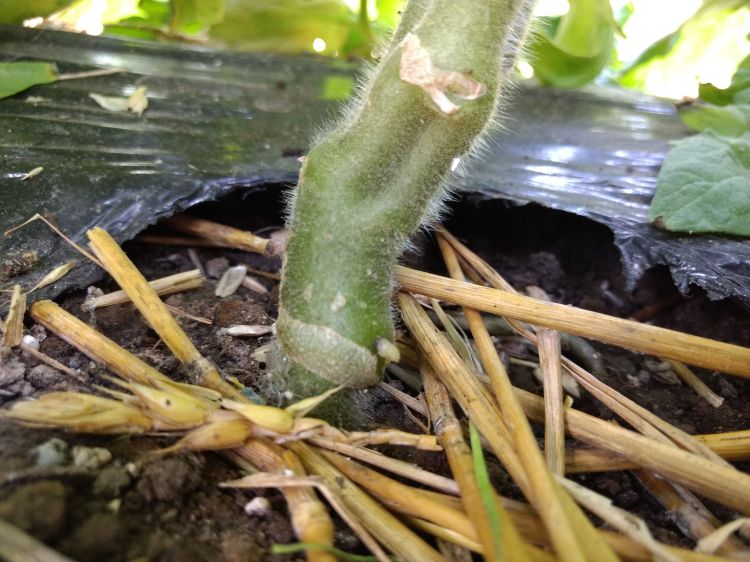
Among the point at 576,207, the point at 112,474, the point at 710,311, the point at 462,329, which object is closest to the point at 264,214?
the point at 462,329

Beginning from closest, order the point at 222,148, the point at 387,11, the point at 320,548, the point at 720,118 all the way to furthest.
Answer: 1. the point at 320,548
2. the point at 222,148
3. the point at 720,118
4. the point at 387,11

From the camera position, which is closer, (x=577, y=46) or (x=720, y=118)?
(x=720, y=118)

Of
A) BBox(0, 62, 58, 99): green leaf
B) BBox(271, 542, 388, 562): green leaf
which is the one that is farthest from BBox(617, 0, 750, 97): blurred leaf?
BBox(271, 542, 388, 562): green leaf

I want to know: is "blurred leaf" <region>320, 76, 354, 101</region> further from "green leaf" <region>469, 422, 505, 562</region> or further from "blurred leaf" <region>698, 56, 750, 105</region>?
"green leaf" <region>469, 422, 505, 562</region>

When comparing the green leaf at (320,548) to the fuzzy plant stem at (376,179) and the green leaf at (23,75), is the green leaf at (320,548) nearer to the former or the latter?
the fuzzy plant stem at (376,179)

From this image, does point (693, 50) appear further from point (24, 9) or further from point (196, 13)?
point (24, 9)

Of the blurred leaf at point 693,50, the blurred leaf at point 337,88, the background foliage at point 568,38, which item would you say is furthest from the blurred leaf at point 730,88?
the blurred leaf at point 337,88

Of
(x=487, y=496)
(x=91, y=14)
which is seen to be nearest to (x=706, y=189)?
(x=487, y=496)
